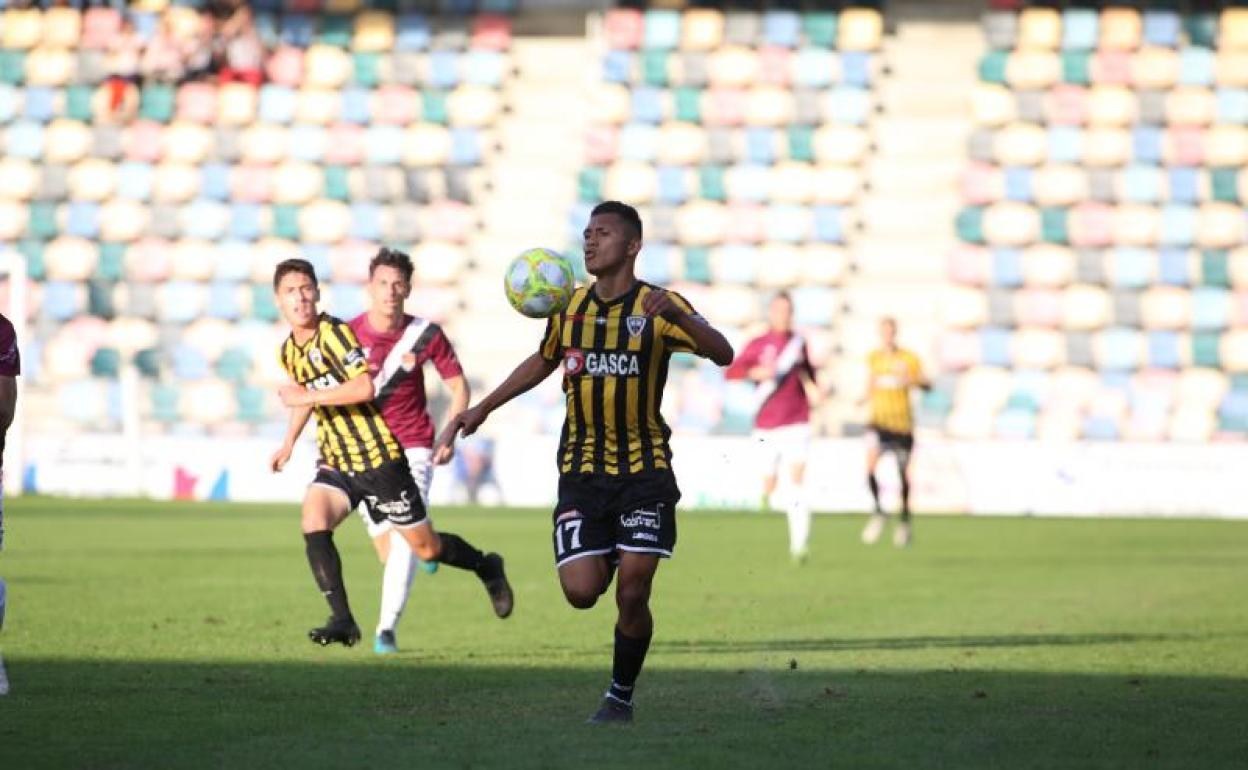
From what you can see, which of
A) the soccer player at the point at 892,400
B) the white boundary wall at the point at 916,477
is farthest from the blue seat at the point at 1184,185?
the soccer player at the point at 892,400

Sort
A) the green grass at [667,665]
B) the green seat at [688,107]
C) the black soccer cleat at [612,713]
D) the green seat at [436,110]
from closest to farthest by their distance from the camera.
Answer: the green grass at [667,665], the black soccer cleat at [612,713], the green seat at [688,107], the green seat at [436,110]

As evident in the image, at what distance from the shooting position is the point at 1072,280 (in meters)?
33.5

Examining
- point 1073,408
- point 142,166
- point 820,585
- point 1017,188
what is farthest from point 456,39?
point 820,585

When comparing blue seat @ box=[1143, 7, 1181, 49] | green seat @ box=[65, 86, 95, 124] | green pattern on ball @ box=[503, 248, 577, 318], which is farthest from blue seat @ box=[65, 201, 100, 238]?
green pattern on ball @ box=[503, 248, 577, 318]

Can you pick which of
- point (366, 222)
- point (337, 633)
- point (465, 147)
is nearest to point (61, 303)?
point (366, 222)

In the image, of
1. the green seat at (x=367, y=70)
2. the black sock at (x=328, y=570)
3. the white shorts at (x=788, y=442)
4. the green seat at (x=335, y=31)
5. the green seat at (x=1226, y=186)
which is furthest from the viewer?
the green seat at (x=335, y=31)

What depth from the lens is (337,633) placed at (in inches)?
424

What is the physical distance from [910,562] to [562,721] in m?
11.4

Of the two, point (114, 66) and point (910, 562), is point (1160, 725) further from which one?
point (114, 66)

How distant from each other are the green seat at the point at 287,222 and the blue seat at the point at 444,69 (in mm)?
3018

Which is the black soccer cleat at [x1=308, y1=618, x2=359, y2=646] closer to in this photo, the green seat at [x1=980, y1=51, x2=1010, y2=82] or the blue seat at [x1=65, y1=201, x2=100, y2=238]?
the green seat at [x1=980, y1=51, x2=1010, y2=82]

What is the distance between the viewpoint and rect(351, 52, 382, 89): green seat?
116 feet

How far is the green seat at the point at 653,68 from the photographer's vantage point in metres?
34.3

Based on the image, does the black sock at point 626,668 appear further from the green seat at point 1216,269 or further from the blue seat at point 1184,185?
the blue seat at point 1184,185
